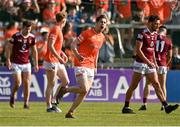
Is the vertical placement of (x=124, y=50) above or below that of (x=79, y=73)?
below

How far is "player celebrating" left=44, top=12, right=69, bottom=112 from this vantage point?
17797mm

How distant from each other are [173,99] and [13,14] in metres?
6.45

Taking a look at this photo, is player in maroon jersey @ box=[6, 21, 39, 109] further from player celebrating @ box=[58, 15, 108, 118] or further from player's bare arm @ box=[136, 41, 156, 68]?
player celebrating @ box=[58, 15, 108, 118]

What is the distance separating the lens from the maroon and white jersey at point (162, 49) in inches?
778

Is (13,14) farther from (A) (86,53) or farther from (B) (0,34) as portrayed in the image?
(A) (86,53)

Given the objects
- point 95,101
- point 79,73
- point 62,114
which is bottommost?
point 95,101

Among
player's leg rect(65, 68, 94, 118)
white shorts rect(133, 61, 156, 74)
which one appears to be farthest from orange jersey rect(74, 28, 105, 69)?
white shorts rect(133, 61, 156, 74)

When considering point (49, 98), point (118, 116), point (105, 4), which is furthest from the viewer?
point (105, 4)

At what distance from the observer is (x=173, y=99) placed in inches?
968

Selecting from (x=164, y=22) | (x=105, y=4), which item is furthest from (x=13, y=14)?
(x=164, y=22)

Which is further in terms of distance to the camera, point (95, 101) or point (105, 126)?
point (95, 101)

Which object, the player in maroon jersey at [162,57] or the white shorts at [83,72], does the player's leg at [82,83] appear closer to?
the white shorts at [83,72]

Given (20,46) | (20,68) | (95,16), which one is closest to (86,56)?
(20,68)

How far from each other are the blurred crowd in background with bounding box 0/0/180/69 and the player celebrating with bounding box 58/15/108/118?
917 centimetres
